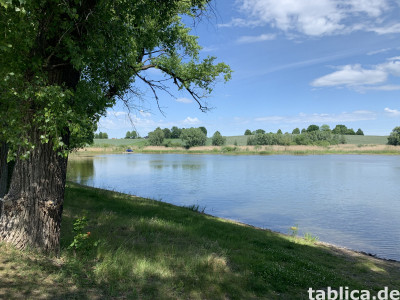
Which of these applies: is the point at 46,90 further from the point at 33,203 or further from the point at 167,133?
the point at 167,133

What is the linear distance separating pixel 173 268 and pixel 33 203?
2.93 meters

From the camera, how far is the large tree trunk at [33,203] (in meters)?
5.62

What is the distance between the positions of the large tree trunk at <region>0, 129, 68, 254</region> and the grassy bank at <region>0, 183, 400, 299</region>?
296mm

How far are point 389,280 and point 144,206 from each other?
8949 millimetres

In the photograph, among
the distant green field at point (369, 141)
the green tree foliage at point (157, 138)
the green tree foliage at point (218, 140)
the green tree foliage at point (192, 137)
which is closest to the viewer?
the distant green field at point (369, 141)

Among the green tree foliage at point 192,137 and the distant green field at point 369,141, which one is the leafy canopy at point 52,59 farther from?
the distant green field at point 369,141

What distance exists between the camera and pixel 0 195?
7.73 meters

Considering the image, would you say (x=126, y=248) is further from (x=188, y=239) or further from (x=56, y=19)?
(x=56, y=19)

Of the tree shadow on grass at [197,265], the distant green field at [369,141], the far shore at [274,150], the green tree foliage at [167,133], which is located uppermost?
the green tree foliage at [167,133]

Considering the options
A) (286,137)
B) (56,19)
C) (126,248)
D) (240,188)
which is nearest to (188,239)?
(126,248)

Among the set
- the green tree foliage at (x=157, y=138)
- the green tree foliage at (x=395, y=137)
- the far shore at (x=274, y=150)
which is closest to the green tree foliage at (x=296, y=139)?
the far shore at (x=274, y=150)

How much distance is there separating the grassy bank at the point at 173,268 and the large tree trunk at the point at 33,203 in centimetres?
30

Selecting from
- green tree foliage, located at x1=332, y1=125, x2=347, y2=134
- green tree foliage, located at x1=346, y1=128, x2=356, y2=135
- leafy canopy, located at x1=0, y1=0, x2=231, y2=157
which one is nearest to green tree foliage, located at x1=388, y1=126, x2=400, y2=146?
green tree foliage, located at x1=332, y1=125, x2=347, y2=134

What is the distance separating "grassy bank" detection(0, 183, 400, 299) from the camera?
4844 mm
